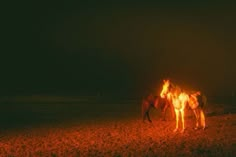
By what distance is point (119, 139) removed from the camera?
15.2 meters

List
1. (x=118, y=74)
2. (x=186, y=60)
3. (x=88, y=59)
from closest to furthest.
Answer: (x=118, y=74), (x=186, y=60), (x=88, y=59)

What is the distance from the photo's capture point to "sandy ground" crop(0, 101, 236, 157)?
12.7 metres

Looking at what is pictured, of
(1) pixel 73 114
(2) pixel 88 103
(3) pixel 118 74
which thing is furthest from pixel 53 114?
(3) pixel 118 74

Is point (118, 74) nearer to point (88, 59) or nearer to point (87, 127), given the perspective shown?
point (88, 59)

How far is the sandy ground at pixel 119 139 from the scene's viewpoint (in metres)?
Result: 12.7

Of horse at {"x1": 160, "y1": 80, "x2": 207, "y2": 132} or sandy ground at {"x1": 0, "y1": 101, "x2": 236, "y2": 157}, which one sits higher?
horse at {"x1": 160, "y1": 80, "x2": 207, "y2": 132}

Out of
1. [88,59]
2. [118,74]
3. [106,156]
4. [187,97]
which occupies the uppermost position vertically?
[88,59]

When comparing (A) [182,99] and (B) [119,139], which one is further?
(A) [182,99]

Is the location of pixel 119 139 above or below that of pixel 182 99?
below

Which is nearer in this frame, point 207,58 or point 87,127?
point 87,127

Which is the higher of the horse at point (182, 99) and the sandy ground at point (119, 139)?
the horse at point (182, 99)

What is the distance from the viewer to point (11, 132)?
18.1 metres

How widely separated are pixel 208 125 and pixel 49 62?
8941 centimetres

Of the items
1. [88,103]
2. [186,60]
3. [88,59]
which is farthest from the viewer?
[88,59]
